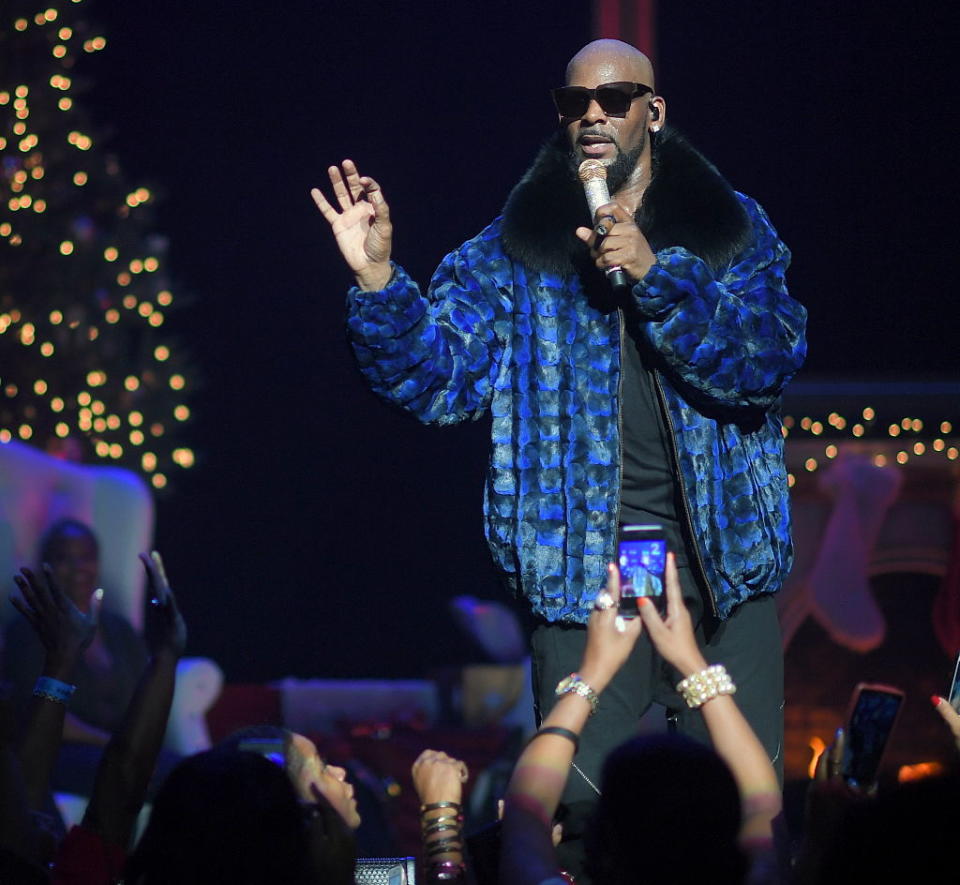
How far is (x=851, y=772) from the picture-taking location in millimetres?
2424

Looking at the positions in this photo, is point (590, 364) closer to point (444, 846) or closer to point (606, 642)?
point (606, 642)

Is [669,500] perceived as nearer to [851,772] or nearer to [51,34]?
[851,772]

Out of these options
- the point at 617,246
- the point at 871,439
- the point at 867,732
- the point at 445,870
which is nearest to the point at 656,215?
the point at 617,246

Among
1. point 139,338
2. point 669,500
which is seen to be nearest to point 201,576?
point 139,338

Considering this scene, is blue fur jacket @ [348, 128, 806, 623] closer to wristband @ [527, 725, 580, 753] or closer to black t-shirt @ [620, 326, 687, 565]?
black t-shirt @ [620, 326, 687, 565]

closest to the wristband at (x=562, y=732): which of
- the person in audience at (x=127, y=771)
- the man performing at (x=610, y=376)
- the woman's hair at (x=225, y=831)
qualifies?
the woman's hair at (x=225, y=831)

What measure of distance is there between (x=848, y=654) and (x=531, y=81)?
363 cm

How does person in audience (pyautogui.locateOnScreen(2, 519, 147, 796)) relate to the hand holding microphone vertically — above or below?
below

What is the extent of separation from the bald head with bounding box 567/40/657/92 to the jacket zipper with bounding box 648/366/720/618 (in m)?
0.60

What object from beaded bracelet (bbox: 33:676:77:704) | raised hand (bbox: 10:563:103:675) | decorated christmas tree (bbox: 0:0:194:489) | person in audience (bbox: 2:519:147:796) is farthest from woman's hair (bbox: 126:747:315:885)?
decorated christmas tree (bbox: 0:0:194:489)

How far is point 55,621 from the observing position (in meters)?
2.74

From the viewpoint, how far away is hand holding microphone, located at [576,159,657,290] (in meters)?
2.52

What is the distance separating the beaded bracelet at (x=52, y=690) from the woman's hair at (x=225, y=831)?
0.91 metres

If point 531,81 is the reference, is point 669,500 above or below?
below
